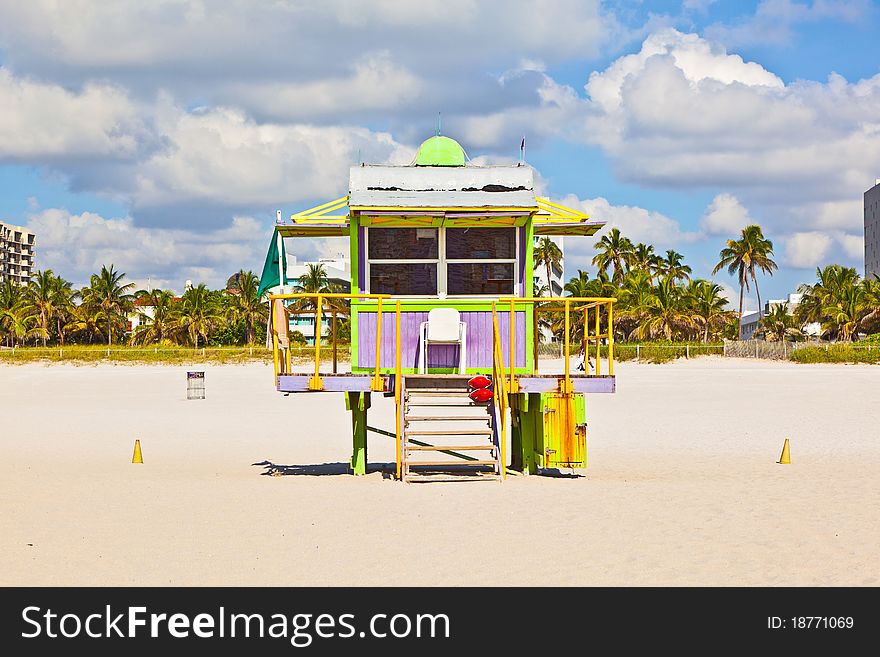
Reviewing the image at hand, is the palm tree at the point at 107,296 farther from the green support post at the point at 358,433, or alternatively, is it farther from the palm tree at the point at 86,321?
the green support post at the point at 358,433

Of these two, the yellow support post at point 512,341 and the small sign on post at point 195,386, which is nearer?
the yellow support post at point 512,341

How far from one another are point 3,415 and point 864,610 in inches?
1048

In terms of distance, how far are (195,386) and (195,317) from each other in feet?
174

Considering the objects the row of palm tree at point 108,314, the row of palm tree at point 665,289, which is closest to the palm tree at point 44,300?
the row of palm tree at point 108,314

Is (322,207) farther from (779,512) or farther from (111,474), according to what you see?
(779,512)

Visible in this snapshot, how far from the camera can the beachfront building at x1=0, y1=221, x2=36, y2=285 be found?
168000 millimetres

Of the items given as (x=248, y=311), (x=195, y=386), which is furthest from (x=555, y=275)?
(x=195, y=386)

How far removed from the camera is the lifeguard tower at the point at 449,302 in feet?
46.6

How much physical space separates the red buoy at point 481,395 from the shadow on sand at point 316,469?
2.03 meters

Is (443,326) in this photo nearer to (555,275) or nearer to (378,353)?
(378,353)

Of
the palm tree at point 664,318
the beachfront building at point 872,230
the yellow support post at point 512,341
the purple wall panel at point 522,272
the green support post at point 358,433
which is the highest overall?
the beachfront building at point 872,230

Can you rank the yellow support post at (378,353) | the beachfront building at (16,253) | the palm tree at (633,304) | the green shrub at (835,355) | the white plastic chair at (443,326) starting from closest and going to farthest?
the yellow support post at (378,353) → the white plastic chair at (443,326) → the green shrub at (835,355) → the palm tree at (633,304) → the beachfront building at (16,253)

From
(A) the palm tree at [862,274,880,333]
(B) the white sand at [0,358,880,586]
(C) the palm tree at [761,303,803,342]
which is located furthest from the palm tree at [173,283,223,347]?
(B) the white sand at [0,358,880,586]

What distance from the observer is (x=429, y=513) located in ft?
38.0
